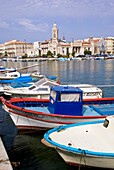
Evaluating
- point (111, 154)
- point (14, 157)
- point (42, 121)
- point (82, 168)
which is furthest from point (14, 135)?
point (111, 154)

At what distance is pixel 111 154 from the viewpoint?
8883 mm

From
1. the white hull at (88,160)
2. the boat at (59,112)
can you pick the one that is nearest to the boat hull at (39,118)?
the boat at (59,112)

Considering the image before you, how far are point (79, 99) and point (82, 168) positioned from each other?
184 inches

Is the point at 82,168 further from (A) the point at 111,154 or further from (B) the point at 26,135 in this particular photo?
(B) the point at 26,135

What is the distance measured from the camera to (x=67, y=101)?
14000mm

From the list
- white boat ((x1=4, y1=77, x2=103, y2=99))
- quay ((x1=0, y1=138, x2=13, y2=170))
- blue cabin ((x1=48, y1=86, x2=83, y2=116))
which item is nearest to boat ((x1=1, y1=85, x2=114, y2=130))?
blue cabin ((x1=48, y1=86, x2=83, y2=116))

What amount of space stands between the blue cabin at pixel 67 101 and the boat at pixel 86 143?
259 cm

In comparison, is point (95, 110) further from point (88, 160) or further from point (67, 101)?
point (88, 160)

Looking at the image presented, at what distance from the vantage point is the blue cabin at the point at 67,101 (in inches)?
547

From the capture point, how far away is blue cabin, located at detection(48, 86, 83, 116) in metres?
13.9

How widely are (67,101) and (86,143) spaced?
415 cm

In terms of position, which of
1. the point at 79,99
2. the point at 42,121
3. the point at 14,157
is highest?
the point at 79,99

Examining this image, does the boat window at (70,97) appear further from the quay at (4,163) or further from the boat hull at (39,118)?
the quay at (4,163)

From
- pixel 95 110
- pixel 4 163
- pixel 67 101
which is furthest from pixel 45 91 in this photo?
pixel 4 163
